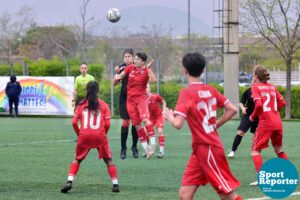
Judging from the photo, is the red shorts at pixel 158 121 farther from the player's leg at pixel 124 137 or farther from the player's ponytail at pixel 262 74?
the player's ponytail at pixel 262 74

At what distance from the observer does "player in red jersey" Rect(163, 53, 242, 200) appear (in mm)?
7953

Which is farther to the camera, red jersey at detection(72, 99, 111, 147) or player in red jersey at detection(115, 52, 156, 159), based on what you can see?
player in red jersey at detection(115, 52, 156, 159)

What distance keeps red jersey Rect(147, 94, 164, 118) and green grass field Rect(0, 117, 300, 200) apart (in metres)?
0.92

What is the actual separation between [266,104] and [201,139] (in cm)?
407

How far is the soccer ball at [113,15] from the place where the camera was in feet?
81.1

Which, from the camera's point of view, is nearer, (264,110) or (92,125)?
(92,125)

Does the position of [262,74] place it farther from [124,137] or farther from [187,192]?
[124,137]

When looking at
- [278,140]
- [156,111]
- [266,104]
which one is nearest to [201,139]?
[266,104]

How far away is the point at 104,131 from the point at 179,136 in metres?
11.6

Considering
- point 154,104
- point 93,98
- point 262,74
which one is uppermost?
point 262,74

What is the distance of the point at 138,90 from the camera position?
15.2 m

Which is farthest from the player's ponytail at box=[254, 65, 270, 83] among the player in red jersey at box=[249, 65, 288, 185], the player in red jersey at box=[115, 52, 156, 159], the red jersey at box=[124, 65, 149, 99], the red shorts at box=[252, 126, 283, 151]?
the red jersey at box=[124, 65, 149, 99]

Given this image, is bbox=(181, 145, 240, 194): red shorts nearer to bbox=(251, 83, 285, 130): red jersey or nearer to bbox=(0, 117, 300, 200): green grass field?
bbox=(0, 117, 300, 200): green grass field

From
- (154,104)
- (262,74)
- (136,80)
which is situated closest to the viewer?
A: (262,74)
